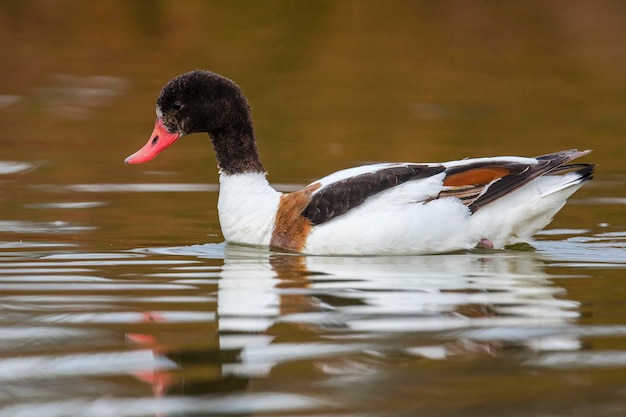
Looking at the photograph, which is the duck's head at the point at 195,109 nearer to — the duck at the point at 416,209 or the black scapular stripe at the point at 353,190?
the duck at the point at 416,209

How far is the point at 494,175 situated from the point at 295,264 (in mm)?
1564

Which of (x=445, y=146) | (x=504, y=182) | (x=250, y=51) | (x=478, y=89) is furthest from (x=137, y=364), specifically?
(x=250, y=51)

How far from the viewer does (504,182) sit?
962 cm

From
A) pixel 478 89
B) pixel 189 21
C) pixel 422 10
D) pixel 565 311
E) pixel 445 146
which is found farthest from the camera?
pixel 422 10

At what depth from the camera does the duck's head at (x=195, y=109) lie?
10484 mm

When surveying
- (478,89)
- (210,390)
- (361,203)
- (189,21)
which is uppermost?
(189,21)

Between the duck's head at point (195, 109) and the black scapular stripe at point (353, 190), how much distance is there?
1.22m

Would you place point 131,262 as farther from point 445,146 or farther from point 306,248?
point 445,146

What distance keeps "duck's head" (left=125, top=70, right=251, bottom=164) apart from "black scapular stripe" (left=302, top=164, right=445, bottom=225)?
48.0 inches

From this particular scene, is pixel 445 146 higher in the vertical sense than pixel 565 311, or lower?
higher

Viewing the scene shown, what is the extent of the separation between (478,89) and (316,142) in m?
5.53

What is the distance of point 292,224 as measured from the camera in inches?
387

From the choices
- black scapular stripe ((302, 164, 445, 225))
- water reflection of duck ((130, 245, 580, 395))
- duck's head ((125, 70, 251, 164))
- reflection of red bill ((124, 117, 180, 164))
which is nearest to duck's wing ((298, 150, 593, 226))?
black scapular stripe ((302, 164, 445, 225))

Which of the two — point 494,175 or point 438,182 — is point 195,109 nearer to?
point 438,182
